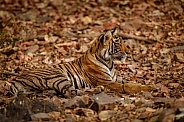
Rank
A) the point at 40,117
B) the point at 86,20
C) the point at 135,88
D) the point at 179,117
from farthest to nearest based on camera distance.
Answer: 1. the point at 86,20
2. the point at 135,88
3. the point at 40,117
4. the point at 179,117

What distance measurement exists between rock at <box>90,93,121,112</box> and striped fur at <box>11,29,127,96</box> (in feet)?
3.20

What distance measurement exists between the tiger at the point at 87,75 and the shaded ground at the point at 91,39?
256mm

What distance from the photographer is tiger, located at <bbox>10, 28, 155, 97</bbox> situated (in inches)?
297

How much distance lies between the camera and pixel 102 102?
6.46 meters

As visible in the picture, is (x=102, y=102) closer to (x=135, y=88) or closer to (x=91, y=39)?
(x=135, y=88)

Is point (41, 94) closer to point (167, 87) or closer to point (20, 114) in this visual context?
point (20, 114)

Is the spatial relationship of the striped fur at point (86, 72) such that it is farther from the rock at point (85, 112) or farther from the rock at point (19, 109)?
the rock at point (19, 109)

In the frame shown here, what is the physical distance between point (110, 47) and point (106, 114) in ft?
7.19

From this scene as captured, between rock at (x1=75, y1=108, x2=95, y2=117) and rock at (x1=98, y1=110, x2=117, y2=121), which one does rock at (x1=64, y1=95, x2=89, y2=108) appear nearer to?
rock at (x1=75, y1=108, x2=95, y2=117)

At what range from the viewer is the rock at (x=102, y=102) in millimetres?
6391

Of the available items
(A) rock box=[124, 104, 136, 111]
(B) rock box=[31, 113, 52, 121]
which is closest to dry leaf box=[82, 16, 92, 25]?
(A) rock box=[124, 104, 136, 111]

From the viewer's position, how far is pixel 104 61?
829 cm

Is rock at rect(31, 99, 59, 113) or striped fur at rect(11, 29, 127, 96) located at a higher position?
striped fur at rect(11, 29, 127, 96)

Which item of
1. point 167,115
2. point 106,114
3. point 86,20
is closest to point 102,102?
point 106,114
